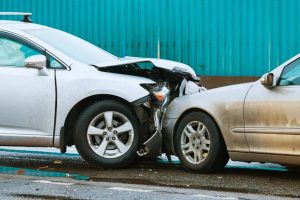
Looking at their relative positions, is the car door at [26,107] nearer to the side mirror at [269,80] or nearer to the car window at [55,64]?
the car window at [55,64]

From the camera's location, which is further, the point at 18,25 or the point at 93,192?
the point at 18,25

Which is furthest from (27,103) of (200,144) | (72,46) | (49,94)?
(200,144)

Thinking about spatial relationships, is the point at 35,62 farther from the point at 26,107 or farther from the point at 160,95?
the point at 160,95

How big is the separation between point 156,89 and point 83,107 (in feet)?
2.80

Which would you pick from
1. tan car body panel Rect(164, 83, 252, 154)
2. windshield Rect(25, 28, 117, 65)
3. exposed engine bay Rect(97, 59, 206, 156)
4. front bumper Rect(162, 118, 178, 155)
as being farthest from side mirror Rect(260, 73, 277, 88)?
windshield Rect(25, 28, 117, 65)

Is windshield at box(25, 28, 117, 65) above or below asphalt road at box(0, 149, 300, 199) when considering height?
above

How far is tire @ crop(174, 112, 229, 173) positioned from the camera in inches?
302

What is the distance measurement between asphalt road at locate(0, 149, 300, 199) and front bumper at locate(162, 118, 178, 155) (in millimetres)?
266

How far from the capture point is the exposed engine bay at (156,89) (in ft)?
26.6

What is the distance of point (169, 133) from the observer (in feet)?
26.7

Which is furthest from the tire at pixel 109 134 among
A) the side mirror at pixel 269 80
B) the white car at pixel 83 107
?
the side mirror at pixel 269 80

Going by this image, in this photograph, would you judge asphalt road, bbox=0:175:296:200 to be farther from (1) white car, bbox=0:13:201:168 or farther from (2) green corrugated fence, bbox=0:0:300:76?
(2) green corrugated fence, bbox=0:0:300:76

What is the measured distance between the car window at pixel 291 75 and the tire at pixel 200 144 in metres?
0.87

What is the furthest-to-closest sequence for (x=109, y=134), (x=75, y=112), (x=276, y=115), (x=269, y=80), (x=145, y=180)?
(x=75, y=112), (x=109, y=134), (x=145, y=180), (x=269, y=80), (x=276, y=115)
